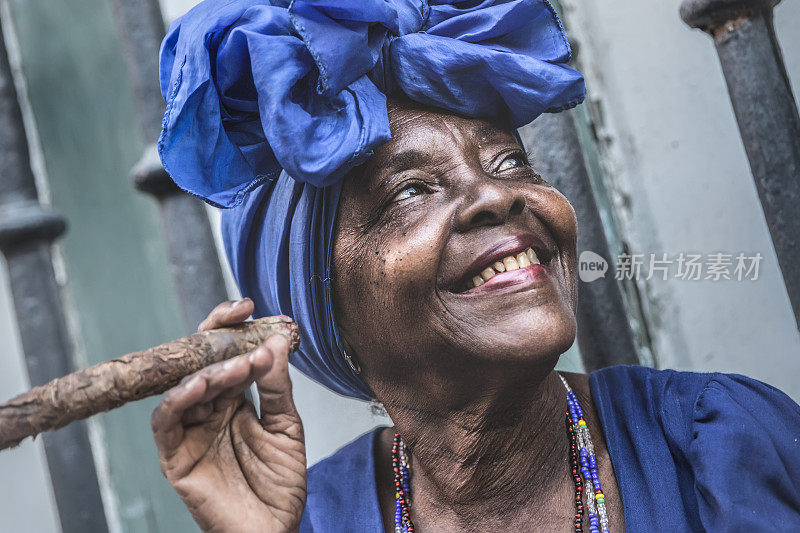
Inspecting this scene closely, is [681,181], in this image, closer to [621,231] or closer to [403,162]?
[621,231]

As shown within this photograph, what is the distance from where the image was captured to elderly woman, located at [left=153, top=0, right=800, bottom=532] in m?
1.73

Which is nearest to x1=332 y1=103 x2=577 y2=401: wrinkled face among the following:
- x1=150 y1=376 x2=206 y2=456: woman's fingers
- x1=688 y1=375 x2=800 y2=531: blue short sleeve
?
x1=688 y1=375 x2=800 y2=531: blue short sleeve

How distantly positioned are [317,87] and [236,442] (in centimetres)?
72

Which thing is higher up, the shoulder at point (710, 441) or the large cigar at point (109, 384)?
the large cigar at point (109, 384)

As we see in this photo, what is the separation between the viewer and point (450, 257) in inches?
70.4

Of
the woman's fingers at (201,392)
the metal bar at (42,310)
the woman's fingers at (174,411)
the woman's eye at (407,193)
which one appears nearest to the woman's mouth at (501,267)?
the woman's eye at (407,193)

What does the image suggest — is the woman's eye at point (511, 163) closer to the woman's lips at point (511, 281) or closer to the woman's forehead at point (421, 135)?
the woman's forehead at point (421, 135)

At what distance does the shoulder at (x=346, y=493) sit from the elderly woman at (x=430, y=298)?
1 cm

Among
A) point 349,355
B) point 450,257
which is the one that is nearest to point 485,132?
point 450,257

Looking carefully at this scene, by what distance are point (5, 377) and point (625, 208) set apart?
2.59 m

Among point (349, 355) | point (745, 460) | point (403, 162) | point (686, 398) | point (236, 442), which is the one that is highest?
point (403, 162)

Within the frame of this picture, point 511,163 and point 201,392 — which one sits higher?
point 511,163

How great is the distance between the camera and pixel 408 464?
84.2 inches

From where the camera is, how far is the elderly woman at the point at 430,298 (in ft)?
5.66
